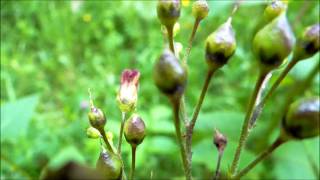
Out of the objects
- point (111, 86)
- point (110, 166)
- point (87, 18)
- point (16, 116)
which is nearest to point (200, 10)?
point (110, 166)

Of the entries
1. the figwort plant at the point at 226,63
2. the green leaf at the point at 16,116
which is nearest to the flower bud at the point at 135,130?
the figwort plant at the point at 226,63

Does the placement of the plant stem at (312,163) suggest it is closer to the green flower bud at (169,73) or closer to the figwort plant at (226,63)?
the figwort plant at (226,63)

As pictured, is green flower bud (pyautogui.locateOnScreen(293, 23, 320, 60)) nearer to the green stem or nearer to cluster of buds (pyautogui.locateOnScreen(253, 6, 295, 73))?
cluster of buds (pyautogui.locateOnScreen(253, 6, 295, 73))

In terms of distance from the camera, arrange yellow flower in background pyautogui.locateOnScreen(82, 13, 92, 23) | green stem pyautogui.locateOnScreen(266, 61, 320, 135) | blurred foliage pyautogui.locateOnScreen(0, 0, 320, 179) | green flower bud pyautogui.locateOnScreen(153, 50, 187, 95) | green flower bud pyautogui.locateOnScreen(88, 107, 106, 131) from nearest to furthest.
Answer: green flower bud pyautogui.locateOnScreen(153, 50, 187, 95) → green flower bud pyautogui.locateOnScreen(88, 107, 106, 131) → blurred foliage pyautogui.locateOnScreen(0, 0, 320, 179) → green stem pyautogui.locateOnScreen(266, 61, 320, 135) → yellow flower in background pyautogui.locateOnScreen(82, 13, 92, 23)

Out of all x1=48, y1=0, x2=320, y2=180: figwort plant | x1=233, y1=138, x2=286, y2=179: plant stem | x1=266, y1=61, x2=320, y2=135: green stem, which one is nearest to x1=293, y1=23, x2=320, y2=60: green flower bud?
x1=48, y1=0, x2=320, y2=180: figwort plant

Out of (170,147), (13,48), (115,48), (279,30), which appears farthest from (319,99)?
(13,48)

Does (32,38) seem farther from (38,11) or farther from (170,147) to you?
(170,147)
